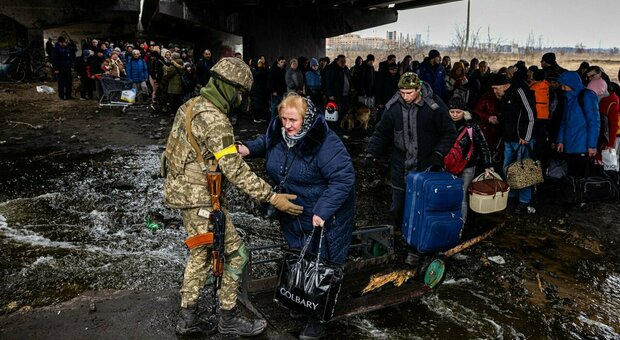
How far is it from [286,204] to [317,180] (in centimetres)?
32

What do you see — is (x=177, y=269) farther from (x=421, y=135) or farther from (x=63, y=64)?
A: (x=63, y=64)

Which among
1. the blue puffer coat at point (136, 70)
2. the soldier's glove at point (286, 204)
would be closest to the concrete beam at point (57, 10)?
the blue puffer coat at point (136, 70)

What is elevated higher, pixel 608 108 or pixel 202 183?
pixel 608 108

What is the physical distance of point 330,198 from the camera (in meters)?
3.42

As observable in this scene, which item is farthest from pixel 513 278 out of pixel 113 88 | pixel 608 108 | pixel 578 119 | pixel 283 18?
pixel 283 18

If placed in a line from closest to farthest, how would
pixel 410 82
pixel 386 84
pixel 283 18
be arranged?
pixel 410 82, pixel 386 84, pixel 283 18

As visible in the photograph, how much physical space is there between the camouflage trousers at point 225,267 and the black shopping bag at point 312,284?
360mm

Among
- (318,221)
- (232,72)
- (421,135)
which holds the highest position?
(232,72)

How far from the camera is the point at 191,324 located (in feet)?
11.9

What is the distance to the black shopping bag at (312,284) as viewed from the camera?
3.39 metres

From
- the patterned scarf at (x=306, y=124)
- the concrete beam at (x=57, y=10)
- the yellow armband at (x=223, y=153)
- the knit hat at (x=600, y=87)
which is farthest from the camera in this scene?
the concrete beam at (x=57, y=10)

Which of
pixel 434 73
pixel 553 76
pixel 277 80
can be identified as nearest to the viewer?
pixel 553 76

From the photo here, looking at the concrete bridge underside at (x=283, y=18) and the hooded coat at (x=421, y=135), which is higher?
the concrete bridge underside at (x=283, y=18)

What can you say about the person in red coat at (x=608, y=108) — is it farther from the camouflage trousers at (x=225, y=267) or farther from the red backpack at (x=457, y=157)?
the camouflage trousers at (x=225, y=267)
